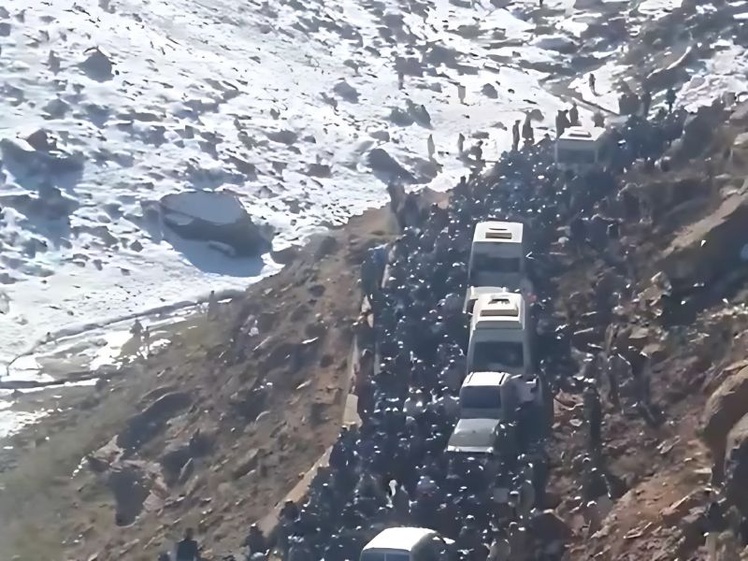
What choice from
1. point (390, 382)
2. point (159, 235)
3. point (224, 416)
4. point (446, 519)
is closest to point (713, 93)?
point (159, 235)

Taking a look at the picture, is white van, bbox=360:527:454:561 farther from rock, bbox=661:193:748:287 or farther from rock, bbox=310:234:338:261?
rock, bbox=310:234:338:261

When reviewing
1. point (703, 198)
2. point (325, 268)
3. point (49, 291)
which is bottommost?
point (49, 291)

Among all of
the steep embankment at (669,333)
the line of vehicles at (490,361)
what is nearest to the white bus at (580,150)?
the steep embankment at (669,333)

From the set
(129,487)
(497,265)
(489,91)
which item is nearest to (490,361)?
(497,265)

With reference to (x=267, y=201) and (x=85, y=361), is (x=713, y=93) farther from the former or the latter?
(x=85, y=361)

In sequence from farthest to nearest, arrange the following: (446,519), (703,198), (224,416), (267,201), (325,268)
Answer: (267,201) → (325,268) → (224,416) → (703,198) → (446,519)
